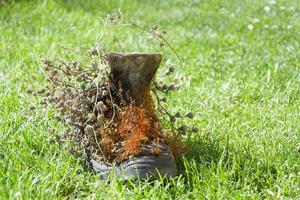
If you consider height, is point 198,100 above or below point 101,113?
below

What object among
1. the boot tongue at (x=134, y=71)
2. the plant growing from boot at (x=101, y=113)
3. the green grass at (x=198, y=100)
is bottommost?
the green grass at (x=198, y=100)

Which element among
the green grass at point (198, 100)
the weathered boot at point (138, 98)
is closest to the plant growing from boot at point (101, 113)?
the weathered boot at point (138, 98)

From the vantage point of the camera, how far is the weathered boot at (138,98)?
279 centimetres

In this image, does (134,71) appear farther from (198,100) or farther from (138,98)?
(198,100)

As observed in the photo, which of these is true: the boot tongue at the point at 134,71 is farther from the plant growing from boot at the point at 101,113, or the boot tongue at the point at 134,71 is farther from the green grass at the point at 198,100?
the green grass at the point at 198,100

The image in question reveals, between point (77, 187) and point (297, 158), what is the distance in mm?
1074

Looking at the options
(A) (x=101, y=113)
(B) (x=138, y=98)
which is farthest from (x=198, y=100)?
(A) (x=101, y=113)

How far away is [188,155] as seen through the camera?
309 cm

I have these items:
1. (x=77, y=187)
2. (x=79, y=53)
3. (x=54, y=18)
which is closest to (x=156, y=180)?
(x=77, y=187)

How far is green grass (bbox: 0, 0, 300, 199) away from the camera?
275 cm

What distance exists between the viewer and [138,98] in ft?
9.83

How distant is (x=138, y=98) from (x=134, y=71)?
0.14 m

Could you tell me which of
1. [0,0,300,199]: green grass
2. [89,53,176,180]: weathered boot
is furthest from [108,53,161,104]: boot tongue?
[0,0,300,199]: green grass

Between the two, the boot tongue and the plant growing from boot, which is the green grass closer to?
the plant growing from boot
